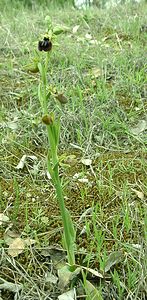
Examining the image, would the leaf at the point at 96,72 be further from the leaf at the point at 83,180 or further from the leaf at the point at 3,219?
the leaf at the point at 3,219

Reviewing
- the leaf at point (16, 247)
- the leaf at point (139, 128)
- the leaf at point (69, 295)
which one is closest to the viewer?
the leaf at point (69, 295)

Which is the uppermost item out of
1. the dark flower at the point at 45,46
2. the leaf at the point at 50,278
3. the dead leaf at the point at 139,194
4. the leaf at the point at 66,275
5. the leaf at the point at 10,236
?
the dark flower at the point at 45,46

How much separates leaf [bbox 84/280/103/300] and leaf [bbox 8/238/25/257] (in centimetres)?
27

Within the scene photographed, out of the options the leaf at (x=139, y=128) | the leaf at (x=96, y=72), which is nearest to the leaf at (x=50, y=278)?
the leaf at (x=139, y=128)

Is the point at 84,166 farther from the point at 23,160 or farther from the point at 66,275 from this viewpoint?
the point at 66,275

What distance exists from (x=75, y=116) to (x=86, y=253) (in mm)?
885

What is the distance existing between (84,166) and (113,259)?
56 centimetres

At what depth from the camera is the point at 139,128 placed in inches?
78.6

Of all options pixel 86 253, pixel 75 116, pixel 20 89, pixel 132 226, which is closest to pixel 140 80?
pixel 75 116

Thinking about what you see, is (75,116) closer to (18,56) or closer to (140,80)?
(140,80)

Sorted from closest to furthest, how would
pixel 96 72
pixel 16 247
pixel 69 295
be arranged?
pixel 69 295 → pixel 16 247 → pixel 96 72

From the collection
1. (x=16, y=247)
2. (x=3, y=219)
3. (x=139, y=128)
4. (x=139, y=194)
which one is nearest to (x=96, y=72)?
(x=139, y=128)

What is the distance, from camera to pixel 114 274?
1.18 meters

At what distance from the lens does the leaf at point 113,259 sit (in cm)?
126
